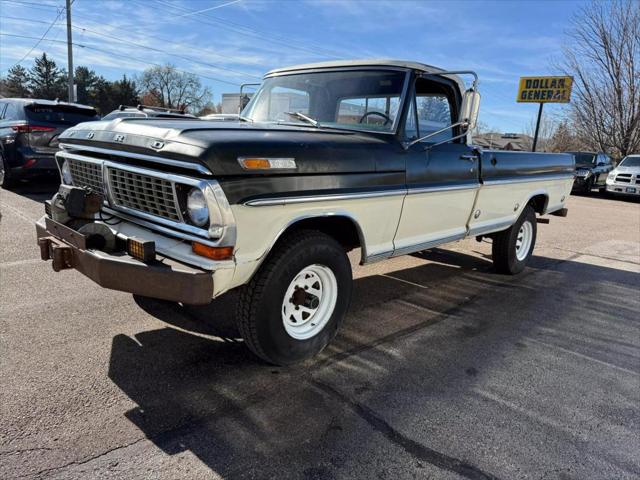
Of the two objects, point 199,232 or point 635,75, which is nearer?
point 199,232

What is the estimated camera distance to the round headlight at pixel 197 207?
256 cm

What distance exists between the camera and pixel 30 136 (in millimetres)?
8367

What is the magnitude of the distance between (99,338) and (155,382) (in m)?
0.80

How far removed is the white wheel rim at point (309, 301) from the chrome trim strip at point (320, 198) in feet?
1.48

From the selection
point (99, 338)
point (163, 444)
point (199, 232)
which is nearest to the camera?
point (163, 444)

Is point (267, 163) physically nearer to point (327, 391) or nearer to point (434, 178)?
point (327, 391)

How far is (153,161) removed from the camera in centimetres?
273

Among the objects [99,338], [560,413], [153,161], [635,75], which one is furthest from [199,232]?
[635,75]

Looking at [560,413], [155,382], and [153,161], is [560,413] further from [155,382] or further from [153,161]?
[153,161]

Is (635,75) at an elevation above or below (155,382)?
above

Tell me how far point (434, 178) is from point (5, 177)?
861 centimetres

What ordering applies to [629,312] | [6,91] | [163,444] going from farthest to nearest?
[6,91] → [629,312] → [163,444]

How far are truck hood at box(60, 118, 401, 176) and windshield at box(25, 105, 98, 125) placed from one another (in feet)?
19.7

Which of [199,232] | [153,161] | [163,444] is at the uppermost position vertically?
[153,161]
